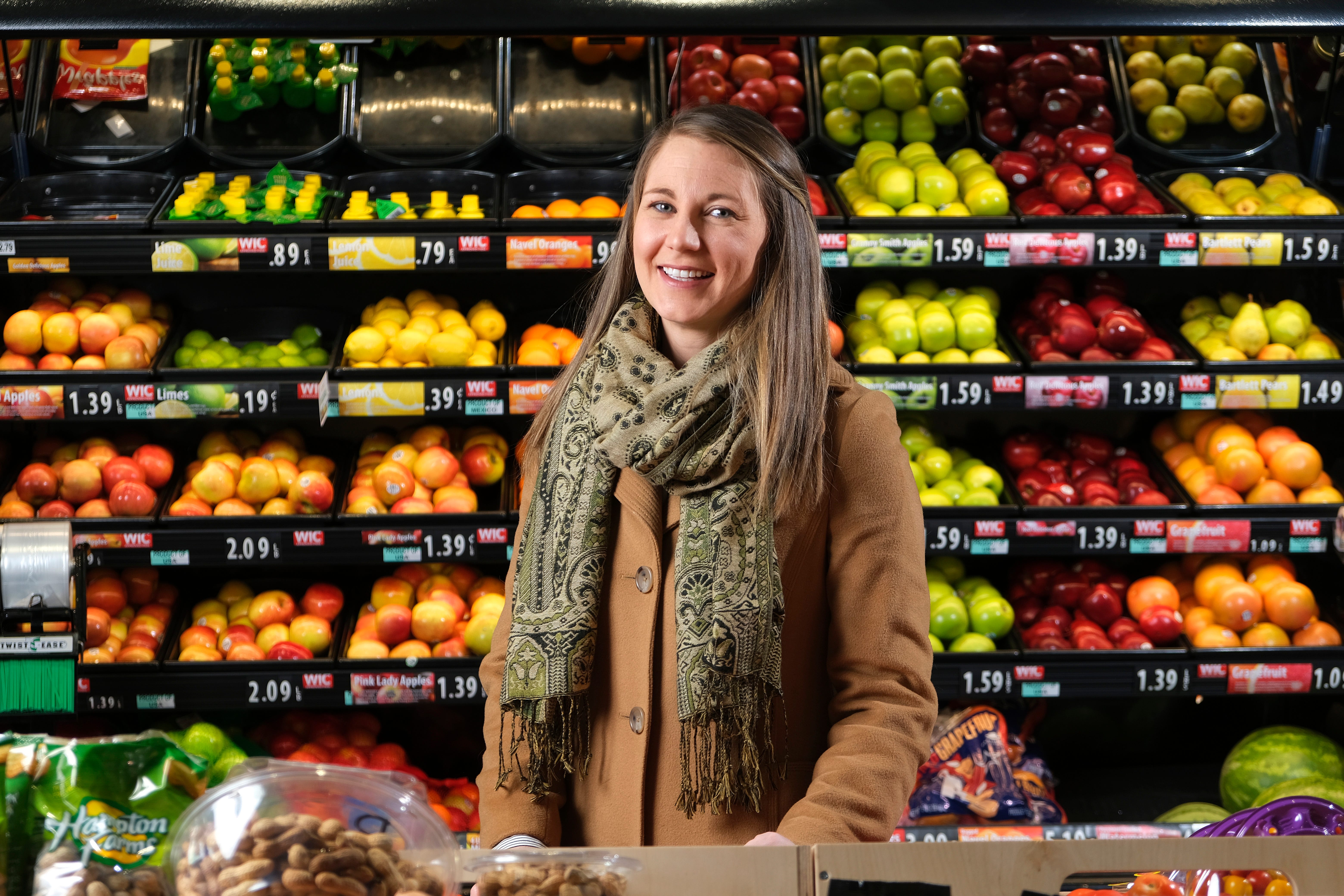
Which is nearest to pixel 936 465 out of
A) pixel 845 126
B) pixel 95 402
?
pixel 845 126

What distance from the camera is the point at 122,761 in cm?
111

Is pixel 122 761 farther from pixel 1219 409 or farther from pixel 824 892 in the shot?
pixel 1219 409

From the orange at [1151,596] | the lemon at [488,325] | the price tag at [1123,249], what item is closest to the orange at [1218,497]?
the orange at [1151,596]

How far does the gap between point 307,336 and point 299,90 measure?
702mm

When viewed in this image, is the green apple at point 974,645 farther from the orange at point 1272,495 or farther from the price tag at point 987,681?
the orange at point 1272,495

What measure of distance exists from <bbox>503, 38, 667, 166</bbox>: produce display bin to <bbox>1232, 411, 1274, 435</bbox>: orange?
185cm

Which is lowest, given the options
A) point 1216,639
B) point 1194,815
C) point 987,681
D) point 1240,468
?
point 1194,815

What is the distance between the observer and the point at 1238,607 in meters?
3.27

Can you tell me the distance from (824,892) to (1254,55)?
10.9 ft

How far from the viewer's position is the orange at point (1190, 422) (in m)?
3.45

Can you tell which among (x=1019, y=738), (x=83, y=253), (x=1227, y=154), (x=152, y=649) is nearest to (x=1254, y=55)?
(x=1227, y=154)

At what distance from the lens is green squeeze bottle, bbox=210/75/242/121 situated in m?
3.34

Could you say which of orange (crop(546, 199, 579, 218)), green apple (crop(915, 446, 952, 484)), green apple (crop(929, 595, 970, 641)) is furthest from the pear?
orange (crop(546, 199, 579, 218))

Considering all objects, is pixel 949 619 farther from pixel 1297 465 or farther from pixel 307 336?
pixel 307 336
